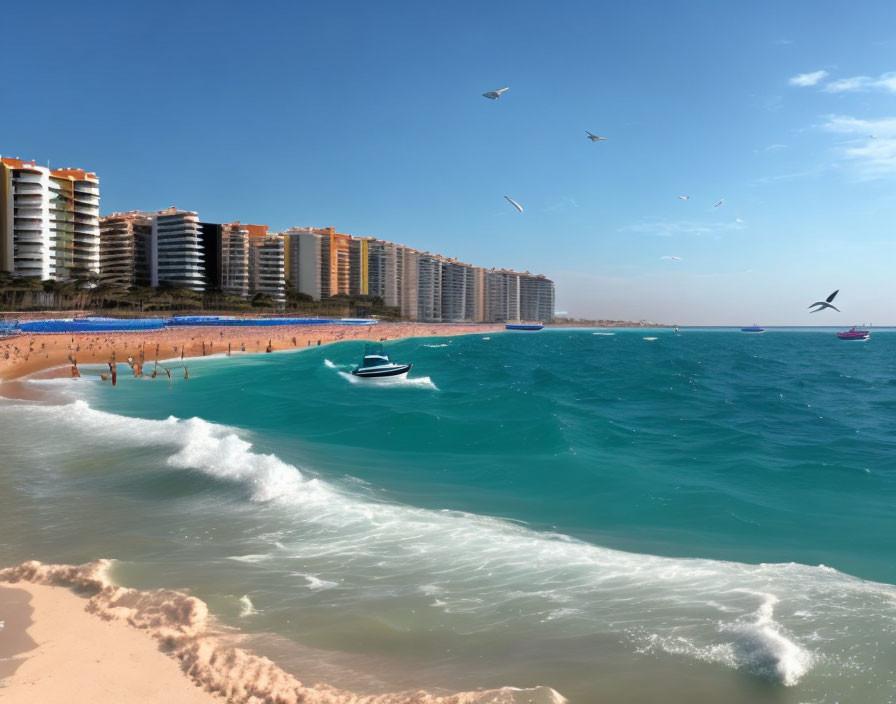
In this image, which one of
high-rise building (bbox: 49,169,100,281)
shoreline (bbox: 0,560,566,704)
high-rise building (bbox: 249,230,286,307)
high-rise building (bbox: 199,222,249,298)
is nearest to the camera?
shoreline (bbox: 0,560,566,704)

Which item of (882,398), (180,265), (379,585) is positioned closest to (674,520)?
(379,585)

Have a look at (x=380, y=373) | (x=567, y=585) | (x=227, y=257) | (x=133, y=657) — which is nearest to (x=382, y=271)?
(x=227, y=257)

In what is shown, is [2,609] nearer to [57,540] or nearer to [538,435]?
[57,540]

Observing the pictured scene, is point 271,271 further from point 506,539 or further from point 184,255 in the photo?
point 506,539

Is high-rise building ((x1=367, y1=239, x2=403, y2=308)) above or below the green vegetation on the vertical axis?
above

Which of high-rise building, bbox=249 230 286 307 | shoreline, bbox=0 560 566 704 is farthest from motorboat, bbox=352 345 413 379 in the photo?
high-rise building, bbox=249 230 286 307

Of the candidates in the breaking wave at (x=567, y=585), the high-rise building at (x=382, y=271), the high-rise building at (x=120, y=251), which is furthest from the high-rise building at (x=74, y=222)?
the breaking wave at (x=567, y=585)

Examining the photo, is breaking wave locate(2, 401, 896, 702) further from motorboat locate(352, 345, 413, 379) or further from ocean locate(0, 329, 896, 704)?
motorboat locate(352, 345, 413, 379)
